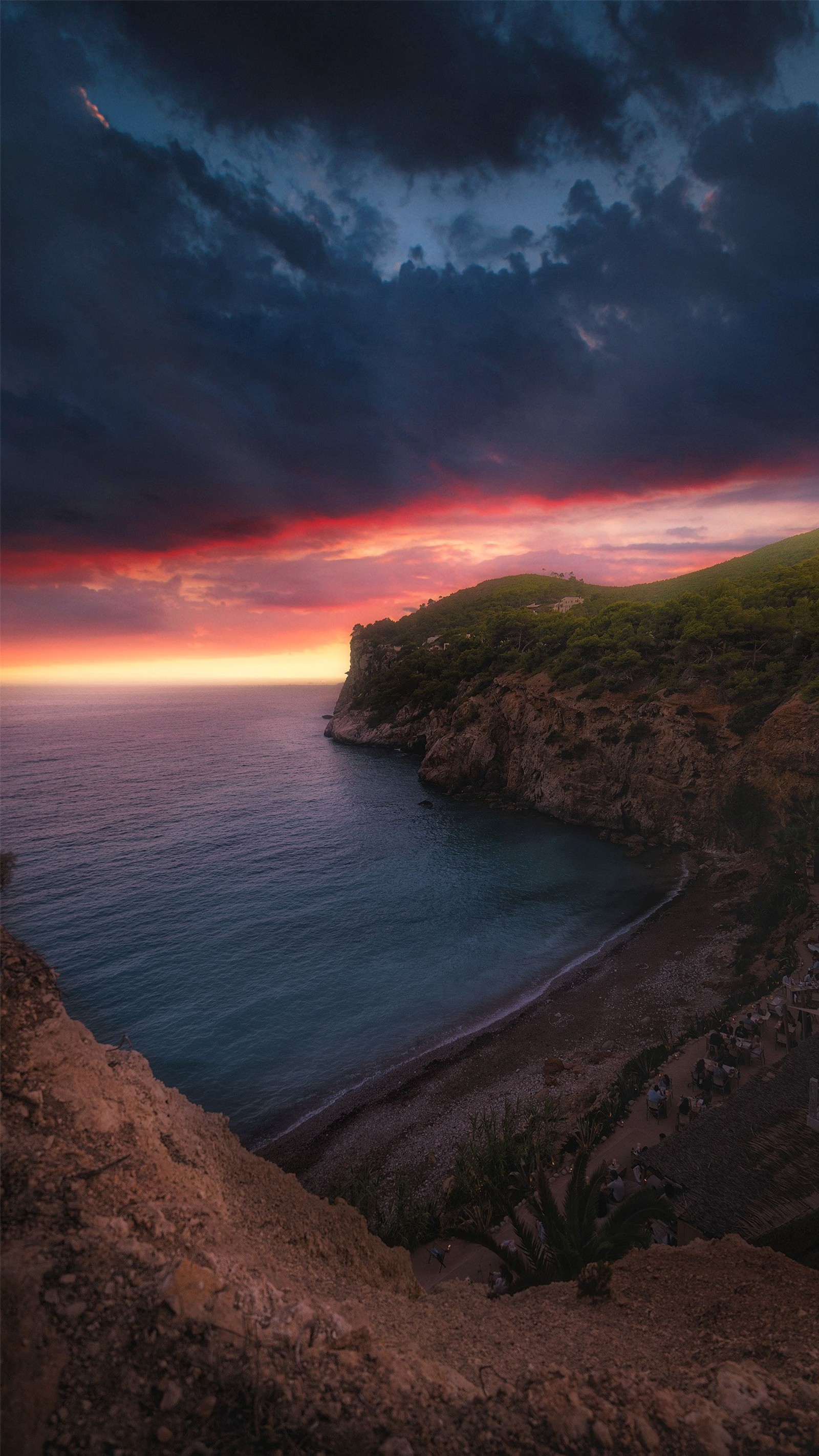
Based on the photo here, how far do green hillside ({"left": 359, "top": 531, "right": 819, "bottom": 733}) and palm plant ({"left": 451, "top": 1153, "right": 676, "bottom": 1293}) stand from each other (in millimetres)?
39590

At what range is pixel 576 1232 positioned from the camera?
11.7m

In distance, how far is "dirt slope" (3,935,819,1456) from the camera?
4.56 meters

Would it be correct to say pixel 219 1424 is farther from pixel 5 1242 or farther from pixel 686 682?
pixel 686 682

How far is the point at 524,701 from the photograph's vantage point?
66.0m

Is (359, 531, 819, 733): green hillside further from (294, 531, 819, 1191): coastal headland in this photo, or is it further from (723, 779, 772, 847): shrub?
(723, 779, 772, 847): shrub

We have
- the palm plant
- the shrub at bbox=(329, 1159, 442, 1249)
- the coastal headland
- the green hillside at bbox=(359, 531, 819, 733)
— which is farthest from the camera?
the green hillside at bbox=(359, 531, 819, 733)

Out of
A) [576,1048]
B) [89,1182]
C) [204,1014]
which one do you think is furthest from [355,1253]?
[204,1014]

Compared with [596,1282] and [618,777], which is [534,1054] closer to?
[596,1282]

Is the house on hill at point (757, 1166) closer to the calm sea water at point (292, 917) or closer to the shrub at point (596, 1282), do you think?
the shrub at point (596, 1282)

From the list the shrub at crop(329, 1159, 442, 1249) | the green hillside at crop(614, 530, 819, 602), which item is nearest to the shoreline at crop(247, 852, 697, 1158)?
the shrub at crop(329, 1159, 442, 1249)

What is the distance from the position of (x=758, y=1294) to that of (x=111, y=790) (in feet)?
275

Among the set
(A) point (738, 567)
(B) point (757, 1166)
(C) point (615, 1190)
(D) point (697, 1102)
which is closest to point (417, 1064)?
(C) point (615, 1190)

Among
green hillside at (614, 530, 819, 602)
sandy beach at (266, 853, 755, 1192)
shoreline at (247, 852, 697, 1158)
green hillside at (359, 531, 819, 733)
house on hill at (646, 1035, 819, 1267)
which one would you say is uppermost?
green hillside at (614, 530, 819, 602)

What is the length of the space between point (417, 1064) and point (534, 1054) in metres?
5.39
